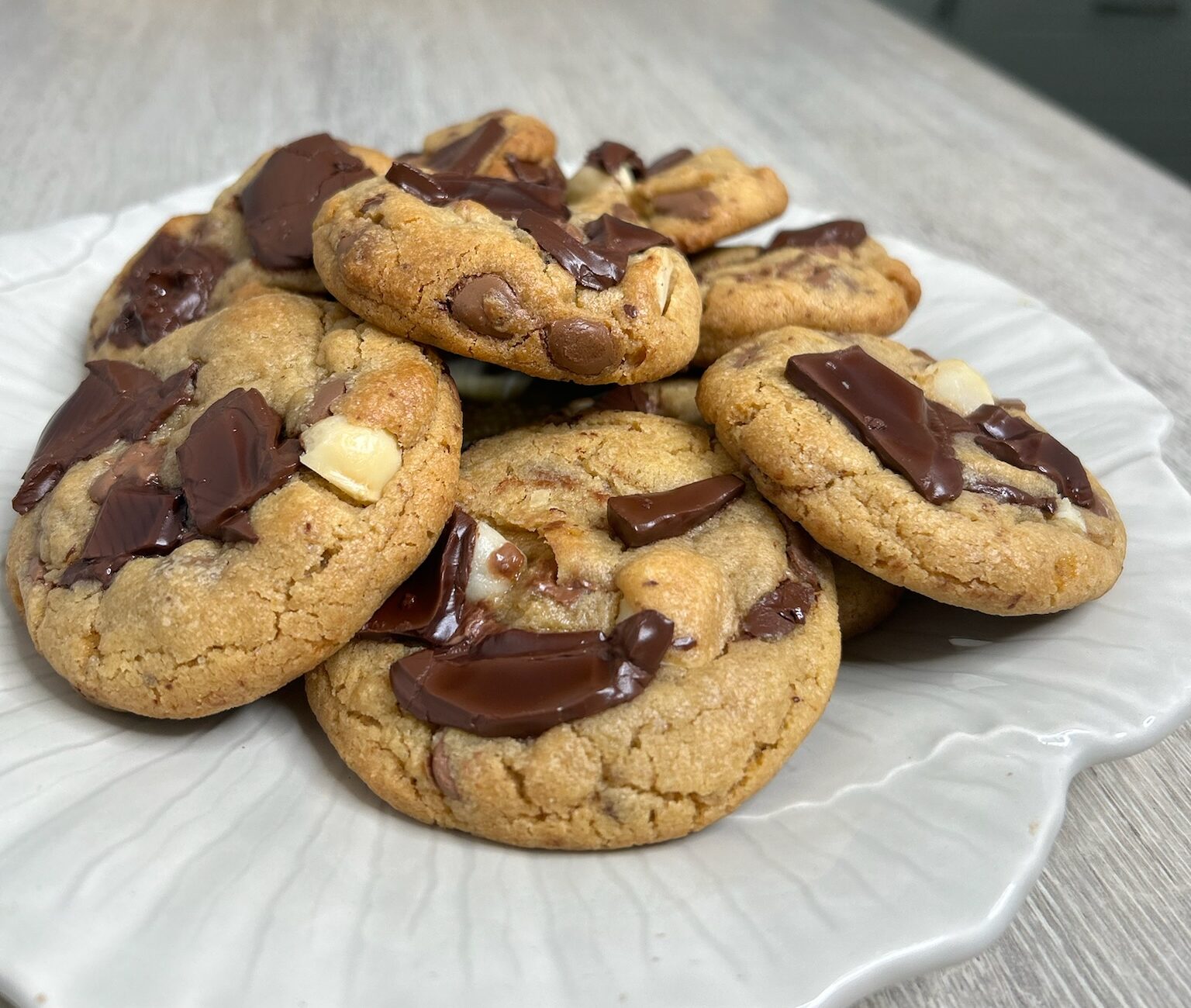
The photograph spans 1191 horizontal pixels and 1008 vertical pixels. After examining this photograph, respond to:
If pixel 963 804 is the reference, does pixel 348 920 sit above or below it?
below

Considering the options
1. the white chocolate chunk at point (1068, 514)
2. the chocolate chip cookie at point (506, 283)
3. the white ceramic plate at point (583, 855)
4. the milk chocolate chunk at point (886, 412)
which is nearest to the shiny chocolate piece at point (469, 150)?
the chocolate chip cookie at point (506, 283)

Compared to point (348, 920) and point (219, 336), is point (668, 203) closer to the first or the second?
point (219, 336)

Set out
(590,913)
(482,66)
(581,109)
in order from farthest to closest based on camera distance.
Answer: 1. (482,66)
2. (581,109)
3. (590,913)

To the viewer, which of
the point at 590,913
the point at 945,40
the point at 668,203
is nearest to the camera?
the point at 590,913

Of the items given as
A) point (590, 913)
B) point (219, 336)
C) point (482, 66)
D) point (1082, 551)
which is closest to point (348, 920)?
point (590, 913)

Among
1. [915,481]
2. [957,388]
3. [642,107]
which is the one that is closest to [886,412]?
[915,481]

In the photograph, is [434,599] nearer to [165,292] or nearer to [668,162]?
[165,292]
